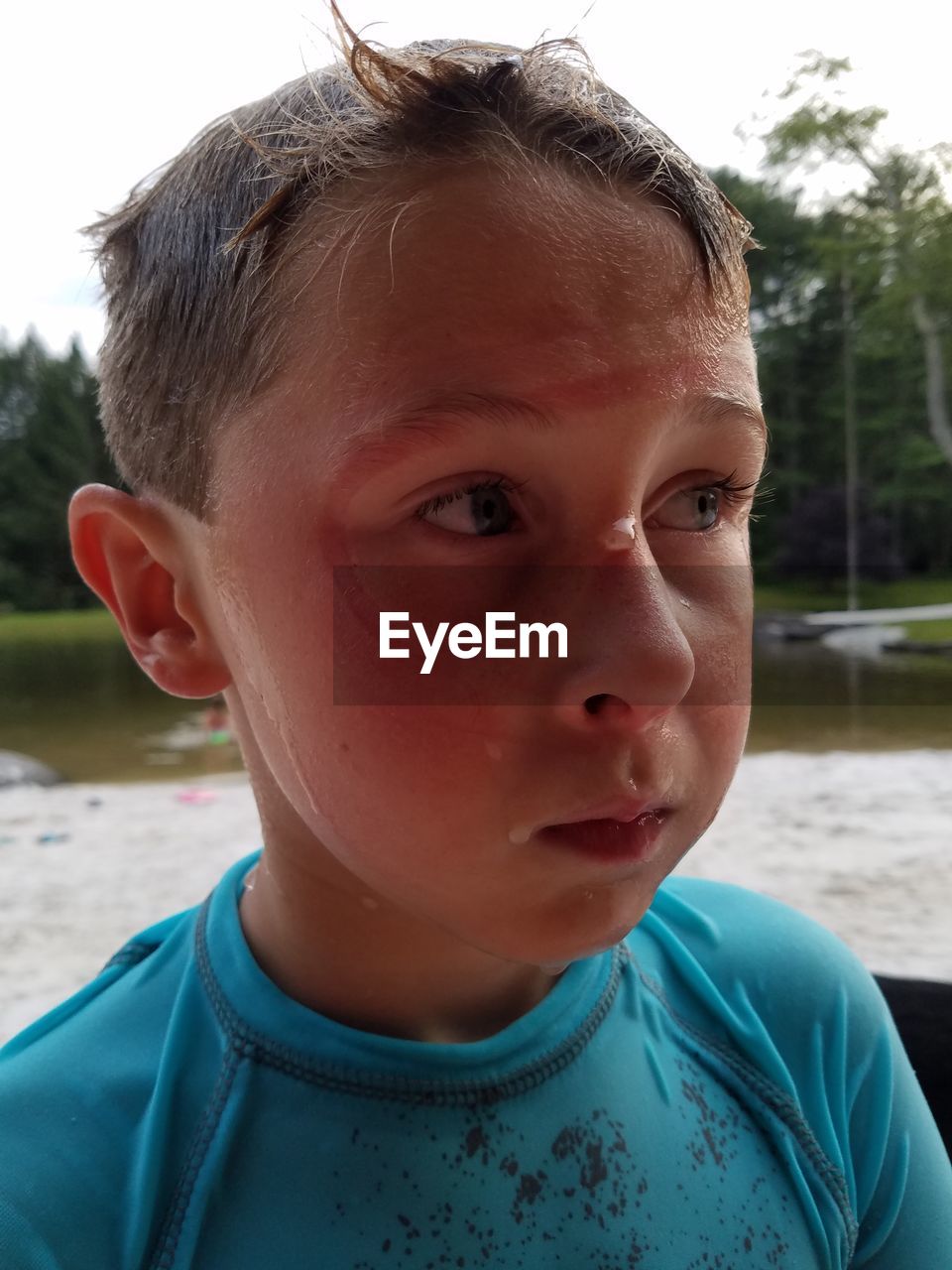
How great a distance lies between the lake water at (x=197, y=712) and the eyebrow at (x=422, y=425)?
1104mm

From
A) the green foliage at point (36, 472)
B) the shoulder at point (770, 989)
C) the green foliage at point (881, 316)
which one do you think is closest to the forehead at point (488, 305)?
the shoulder at point (770, 989)

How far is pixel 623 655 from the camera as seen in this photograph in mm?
408

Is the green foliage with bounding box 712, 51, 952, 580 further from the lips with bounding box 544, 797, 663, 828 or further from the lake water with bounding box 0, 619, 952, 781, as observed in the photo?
the lips with bounding box 544, 797, 663, 828

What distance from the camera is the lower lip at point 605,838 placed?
0.42 meters

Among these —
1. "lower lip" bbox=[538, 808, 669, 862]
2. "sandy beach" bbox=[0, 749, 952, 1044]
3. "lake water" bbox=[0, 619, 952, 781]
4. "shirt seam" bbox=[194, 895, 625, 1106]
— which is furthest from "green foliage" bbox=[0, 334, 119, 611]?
"lower lip" bbox=[538, 808, 669, 862]

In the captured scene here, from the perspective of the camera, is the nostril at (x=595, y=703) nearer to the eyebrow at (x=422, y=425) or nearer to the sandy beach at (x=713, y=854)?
the eyebrow at (x=422, y=425)

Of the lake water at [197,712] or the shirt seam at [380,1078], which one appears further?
the lake water at [197,712]

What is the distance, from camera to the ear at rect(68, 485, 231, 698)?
549 mm

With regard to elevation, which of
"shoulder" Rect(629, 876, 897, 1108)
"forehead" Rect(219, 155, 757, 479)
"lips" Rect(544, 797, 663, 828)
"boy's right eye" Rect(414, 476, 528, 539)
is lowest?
"shoulder" Rect(629, 876, 897, 1108)

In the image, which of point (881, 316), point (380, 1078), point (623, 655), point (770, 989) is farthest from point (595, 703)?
point (881, 316)

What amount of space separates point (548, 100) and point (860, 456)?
1.16m

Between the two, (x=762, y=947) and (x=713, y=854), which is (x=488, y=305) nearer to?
(x=762, y=947)

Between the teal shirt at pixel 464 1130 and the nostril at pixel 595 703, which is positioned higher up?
the nostril at pixel 595 703

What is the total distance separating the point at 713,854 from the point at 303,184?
1.27 m
